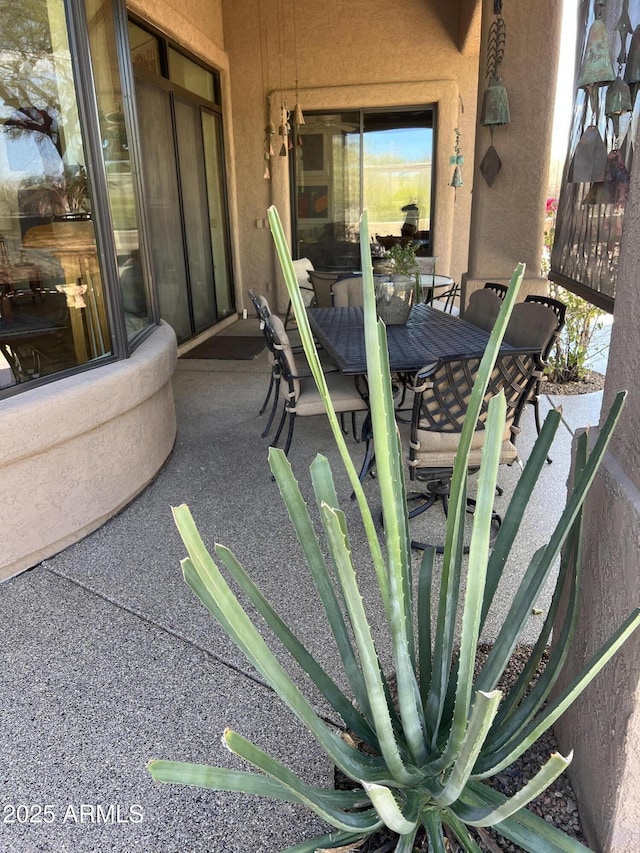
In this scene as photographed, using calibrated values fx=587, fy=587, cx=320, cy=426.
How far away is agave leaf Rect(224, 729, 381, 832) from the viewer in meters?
0.73

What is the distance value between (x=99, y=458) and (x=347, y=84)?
6.57m

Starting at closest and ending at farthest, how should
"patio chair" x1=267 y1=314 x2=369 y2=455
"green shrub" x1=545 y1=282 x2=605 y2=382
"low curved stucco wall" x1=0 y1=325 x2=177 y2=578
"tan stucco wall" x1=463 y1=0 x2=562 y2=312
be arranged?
1. "low curved stucco wall" x1=0 y1=325 x2=177 y2=578
2. "patio chair" x1=267 y1=314 x2=369 y2=455
3. "tan stucco wall" x1=463 y1=0 x2=562 y2=312
4. "green shrub" x1=545 y1=282 x2=605 y2=382

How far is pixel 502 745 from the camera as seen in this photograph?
43.4 inches

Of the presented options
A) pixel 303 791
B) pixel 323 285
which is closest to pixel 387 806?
pixel 303 791

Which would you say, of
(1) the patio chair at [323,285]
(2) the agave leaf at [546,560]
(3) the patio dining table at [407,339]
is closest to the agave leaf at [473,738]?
(2) the agave leaf at [546,560]

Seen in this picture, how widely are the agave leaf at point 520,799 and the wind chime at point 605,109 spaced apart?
1392 mm

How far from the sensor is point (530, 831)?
0.98 metres

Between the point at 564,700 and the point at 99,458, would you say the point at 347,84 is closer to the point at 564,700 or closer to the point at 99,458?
the point at 99,458

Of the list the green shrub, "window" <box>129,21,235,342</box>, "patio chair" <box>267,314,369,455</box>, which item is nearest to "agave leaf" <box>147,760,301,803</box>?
"patio chair" <box>267,314,369,455</box>

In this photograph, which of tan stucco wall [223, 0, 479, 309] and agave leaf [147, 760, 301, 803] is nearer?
agave leaf [147, 760, 301, 803]

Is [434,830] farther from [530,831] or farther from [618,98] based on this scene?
[618,98]

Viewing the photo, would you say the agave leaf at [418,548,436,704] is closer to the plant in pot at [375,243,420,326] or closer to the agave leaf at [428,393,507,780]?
the agave leaf at [428,393,507,780]

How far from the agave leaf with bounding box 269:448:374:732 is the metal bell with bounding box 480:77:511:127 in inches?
164


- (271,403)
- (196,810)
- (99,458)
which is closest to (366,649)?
(196,810)
